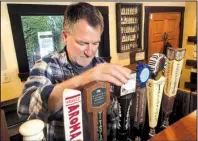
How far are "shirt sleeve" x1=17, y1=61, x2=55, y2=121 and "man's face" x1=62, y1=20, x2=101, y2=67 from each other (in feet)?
0.33

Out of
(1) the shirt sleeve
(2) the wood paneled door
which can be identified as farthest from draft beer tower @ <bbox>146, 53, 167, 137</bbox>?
(1) the shirt sleeve

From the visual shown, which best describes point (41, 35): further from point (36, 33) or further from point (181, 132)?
point (181, 132)

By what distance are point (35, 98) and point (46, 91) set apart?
0.03 m

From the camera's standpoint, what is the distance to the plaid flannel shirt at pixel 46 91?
39 centimetres

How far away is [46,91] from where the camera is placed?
38cm

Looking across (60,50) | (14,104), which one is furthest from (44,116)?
(60,50)

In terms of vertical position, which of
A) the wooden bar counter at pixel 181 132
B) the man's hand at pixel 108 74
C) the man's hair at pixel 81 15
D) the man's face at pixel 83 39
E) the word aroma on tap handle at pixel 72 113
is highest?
the man's hair at pixel 81 15

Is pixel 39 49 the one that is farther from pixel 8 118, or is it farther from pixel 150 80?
pixel 150 80

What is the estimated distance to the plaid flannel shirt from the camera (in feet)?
1.27

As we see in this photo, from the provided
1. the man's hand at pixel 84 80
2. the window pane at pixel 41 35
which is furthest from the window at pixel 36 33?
the man's hand at pixel 84 80

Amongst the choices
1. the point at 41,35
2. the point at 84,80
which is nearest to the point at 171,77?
the point at 84,80

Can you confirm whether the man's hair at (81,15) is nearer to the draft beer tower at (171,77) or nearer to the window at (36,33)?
the window at (36,33)

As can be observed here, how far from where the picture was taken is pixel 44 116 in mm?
405

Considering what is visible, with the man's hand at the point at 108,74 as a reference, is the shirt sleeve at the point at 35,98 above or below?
below
